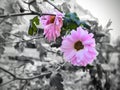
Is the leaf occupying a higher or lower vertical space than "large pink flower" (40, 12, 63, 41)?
lower

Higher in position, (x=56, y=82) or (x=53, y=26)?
(x=53, y=26)

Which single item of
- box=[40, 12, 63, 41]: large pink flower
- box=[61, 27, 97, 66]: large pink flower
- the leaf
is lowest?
the leaf

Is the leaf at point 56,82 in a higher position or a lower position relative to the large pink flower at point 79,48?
lower

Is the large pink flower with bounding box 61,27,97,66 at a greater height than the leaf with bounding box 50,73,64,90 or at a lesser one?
greater

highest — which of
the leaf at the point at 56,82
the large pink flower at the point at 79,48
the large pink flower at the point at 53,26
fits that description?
the large pink flower at the point at 53,26

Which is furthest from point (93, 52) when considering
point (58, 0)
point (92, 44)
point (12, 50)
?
point (12, 50)

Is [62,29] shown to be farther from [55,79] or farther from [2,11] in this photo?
[2,11]
